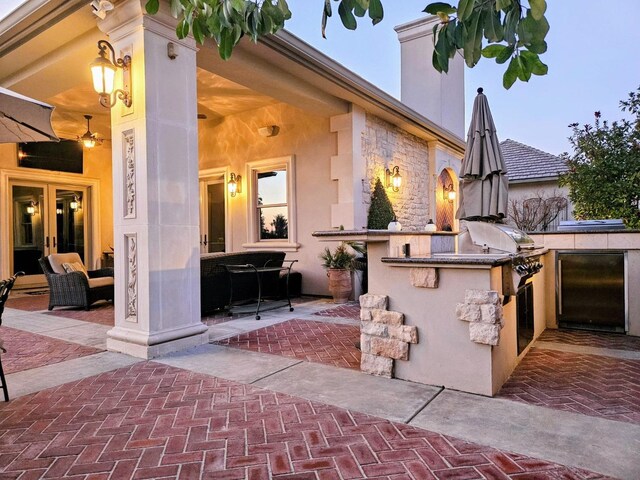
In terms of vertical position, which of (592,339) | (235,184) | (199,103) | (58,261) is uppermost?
(199,103)

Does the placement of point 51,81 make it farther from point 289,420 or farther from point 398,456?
point 398,456

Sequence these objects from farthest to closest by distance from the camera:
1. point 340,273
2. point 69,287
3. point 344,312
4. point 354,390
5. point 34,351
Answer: point 340,273
point 69,287
point 344,312
point 34,351
point 354,390

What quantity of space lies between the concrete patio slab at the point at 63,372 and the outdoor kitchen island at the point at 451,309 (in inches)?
87.3

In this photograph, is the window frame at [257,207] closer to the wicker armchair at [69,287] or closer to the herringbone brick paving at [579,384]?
the wicker armchair at [69,287]

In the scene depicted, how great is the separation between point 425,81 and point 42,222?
34.1ft

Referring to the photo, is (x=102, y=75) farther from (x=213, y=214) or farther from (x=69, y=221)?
(x=69, y=221)

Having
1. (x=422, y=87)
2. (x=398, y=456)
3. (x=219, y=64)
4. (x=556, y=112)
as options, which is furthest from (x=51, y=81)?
(x=556, y=112)

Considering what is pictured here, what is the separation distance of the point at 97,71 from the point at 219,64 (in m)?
1.74

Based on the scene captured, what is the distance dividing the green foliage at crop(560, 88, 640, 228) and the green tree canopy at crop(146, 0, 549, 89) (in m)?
6.16

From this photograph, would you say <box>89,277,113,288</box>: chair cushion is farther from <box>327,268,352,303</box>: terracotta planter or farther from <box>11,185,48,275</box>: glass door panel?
<box>327,268,352,303</box>: terracotta planter

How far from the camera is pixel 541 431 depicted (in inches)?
89.0

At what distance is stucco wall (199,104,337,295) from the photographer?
7.61m

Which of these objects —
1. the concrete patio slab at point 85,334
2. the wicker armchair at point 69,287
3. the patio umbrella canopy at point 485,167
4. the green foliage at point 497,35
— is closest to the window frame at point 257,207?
the wicker armchair at point 69,287

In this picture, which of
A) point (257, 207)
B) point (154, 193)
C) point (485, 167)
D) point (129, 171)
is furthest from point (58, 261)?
point (485, 167)
